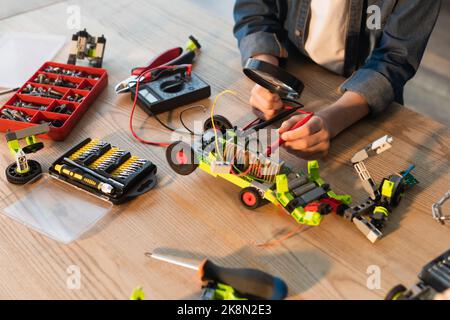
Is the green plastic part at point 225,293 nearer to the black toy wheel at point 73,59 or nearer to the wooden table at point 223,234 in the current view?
the wooden table at point 223,234

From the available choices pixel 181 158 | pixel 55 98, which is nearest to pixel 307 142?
pixel 181 158

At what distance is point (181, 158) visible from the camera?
913 millimetres

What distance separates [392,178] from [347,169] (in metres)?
0.11

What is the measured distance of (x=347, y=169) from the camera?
3.20 feet

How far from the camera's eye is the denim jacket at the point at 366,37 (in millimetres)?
1124

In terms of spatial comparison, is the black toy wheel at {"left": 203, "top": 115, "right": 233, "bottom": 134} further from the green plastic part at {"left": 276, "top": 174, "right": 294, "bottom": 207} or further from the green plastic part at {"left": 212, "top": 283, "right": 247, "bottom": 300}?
the green plastic part at {"left": 212, "top": 283, "right": 247, "bottom": 300}

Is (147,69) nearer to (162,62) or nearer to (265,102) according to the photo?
(162,62)

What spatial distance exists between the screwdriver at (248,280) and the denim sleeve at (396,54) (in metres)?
0.56

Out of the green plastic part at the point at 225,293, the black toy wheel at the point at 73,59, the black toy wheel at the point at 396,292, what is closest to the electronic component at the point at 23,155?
the black toy wheel at the point at 73,59
